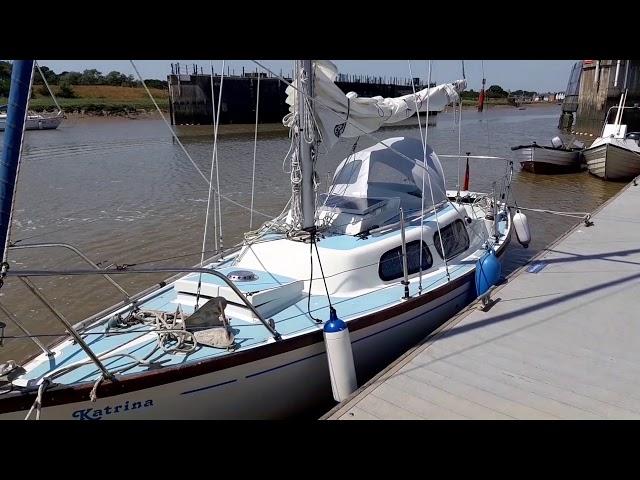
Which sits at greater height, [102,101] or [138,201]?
[102,101]

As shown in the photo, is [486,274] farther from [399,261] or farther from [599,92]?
[599,92]

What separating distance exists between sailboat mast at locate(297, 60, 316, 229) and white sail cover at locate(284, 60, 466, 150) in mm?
176

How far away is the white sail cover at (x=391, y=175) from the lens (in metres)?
9.27

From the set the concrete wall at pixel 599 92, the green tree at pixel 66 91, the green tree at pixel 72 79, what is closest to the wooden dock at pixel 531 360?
the concrete wall at pixel 599 92

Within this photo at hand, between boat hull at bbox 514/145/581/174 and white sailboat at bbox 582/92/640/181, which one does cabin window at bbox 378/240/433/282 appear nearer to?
white sailboat at bbox 582/92/640/181

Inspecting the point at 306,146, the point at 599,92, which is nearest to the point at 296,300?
the point at 306,146

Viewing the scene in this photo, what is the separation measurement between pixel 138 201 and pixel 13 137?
15.4 m

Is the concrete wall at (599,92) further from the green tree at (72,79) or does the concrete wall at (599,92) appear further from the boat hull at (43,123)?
the green tree at (72,79)

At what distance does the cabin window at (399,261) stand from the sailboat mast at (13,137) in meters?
4.92

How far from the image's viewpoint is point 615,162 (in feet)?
77.8

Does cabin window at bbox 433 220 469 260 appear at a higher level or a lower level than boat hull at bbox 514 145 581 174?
lower

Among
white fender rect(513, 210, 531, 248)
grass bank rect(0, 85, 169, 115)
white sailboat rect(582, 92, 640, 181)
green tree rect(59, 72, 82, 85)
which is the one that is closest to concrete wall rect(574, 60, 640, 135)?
white sailboat rect(582, 92, 640, 181)

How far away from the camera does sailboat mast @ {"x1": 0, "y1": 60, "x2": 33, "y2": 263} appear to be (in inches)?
152

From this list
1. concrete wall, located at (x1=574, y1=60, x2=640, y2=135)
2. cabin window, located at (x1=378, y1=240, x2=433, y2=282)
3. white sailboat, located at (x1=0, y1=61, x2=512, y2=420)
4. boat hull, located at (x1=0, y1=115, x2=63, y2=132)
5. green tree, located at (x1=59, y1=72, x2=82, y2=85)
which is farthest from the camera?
green tree, located at (x1=59, y1=72, x2=82, y2=85)
